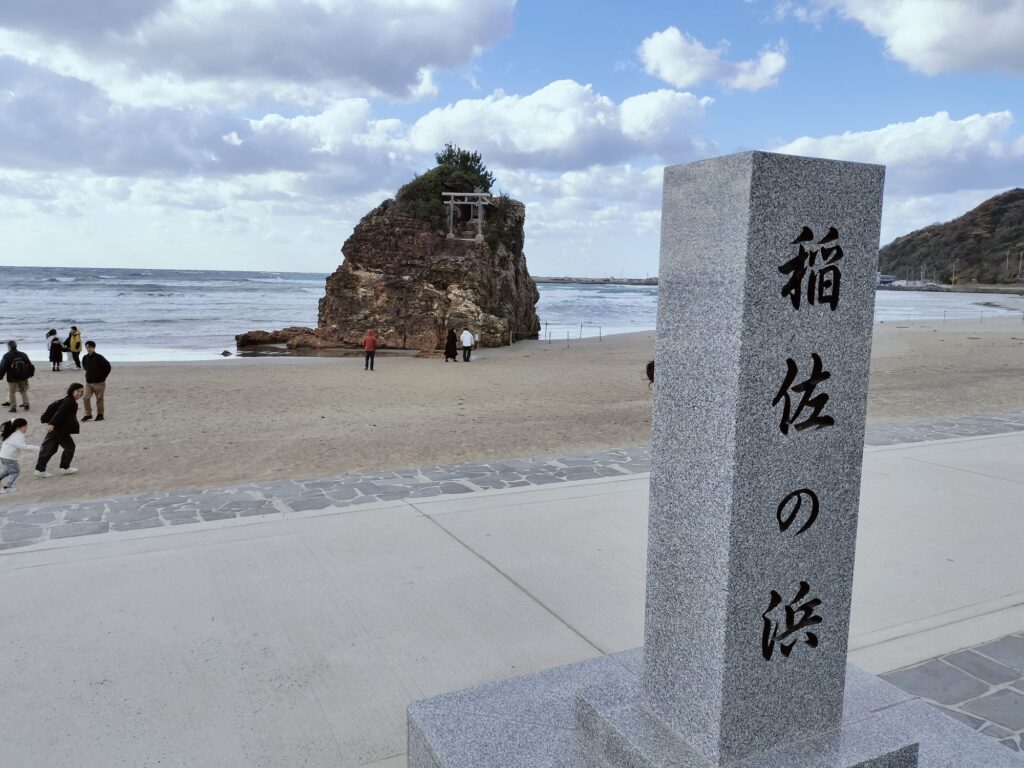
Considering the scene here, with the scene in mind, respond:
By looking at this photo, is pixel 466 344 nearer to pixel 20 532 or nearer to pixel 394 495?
pixel 394 495

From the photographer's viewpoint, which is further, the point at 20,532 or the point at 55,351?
the point at 55,351

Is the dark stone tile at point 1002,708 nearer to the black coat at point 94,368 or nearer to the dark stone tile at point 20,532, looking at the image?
the dark stone tile at point 20,532

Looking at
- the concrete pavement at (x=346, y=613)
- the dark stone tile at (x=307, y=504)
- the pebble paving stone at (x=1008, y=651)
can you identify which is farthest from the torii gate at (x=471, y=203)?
the pebble paving stone at (x=1008, y=651)

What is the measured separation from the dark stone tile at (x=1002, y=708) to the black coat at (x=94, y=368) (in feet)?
43.6

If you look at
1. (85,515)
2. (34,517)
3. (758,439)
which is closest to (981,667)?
(758,439)

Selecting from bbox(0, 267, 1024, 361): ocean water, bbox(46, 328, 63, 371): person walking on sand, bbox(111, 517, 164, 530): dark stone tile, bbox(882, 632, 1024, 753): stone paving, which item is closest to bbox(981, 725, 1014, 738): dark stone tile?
bbox(882, 632, 1024, 753): stone paving

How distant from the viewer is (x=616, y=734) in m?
2.91

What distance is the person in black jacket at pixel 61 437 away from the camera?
9.17 metres

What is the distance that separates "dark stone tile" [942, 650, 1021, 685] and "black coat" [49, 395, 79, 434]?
961 cm

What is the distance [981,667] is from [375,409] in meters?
→ 12.2

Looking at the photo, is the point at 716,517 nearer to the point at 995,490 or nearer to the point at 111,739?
the point at 111,739

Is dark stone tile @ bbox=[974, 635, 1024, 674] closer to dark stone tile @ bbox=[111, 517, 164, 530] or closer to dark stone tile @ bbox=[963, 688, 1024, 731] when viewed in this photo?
dark stone tile @ bbox=[963, 688, 1024, 731]

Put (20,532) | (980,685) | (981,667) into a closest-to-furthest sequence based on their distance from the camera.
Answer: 1. (980,685)
2. (981,667)
3. (20,532)

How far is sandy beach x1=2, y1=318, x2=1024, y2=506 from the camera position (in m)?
9.86
